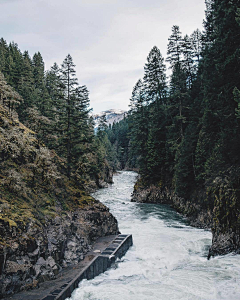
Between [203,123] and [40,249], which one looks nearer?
[40,249]

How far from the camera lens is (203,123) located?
20.0 meters

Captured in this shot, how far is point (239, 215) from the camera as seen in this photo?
11047mm

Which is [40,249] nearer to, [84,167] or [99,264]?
[99,264]

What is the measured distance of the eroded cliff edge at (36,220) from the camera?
25.7 feet

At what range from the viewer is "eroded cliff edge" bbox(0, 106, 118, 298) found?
7.82 metres

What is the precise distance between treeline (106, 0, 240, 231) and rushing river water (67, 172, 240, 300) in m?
2.58

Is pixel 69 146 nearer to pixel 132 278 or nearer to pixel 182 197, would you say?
pixel 132 278

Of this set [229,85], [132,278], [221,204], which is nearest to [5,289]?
[132,278]

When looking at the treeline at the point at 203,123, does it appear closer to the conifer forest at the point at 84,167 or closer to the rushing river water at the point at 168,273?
the conifer forest at the point at 84,167

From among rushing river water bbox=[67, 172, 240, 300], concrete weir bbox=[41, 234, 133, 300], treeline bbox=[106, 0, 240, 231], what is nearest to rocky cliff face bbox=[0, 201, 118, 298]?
concrete weir bbox=[41, 234, 133, 300]

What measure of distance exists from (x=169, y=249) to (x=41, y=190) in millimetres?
8572

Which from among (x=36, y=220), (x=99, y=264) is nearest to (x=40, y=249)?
(x=36, y=220)

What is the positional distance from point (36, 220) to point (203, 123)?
16064mm

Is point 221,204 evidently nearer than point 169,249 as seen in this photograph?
Yes
